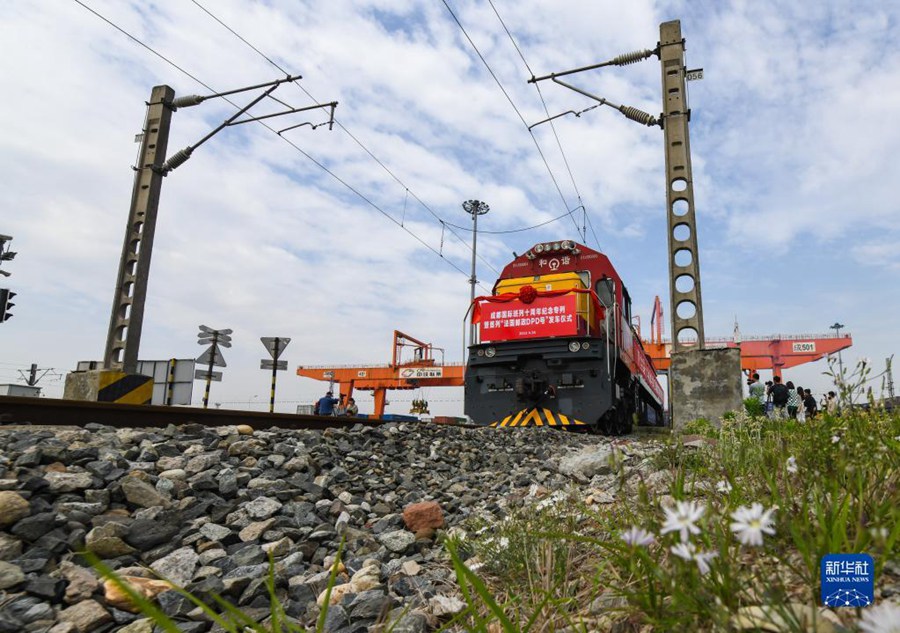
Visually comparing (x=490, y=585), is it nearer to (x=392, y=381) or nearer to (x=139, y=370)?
(x=139, y=370)

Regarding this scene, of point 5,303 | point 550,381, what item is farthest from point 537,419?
point 5,303

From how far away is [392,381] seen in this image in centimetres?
2975

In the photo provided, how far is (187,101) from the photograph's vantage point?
11.5 m

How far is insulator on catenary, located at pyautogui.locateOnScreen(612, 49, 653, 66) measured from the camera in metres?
9.76

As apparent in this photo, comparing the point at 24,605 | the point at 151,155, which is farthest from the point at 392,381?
the point at 24,605

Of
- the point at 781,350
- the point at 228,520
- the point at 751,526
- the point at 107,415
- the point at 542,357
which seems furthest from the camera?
the point at 781,350

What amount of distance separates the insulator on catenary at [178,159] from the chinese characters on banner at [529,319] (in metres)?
6.53

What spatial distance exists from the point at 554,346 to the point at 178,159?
818 centimetres

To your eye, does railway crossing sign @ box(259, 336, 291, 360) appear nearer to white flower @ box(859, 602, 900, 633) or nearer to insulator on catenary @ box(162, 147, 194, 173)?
insulator on catenary @ box(162, 147, 194, 173)

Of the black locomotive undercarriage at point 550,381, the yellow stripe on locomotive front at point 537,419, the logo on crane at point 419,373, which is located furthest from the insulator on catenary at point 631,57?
the logo on crane at point 419,373

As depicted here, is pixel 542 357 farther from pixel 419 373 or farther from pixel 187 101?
pixel 419 373

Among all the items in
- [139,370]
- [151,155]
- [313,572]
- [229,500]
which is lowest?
[313,572]

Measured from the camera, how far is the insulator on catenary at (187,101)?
11422 mm

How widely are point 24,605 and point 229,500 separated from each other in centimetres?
128
